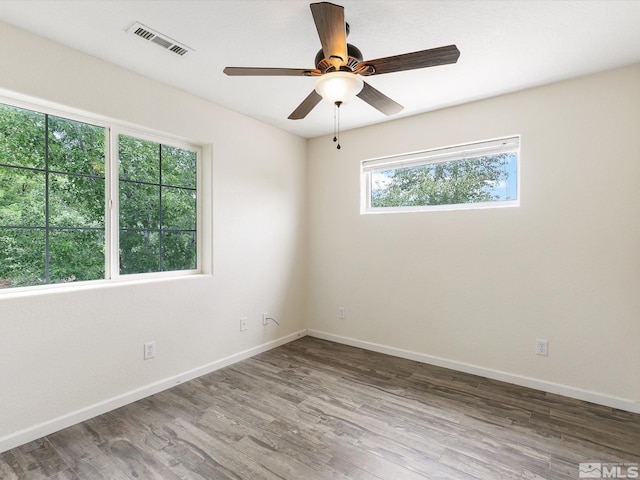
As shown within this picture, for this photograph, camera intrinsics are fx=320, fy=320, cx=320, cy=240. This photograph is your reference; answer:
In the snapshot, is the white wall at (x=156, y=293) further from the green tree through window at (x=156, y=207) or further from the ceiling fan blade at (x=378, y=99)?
the ceiling fan blade at (x=378, y=99)

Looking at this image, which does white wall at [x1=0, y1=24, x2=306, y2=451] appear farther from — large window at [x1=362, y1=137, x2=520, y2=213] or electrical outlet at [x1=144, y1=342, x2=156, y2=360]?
large window at [x1=362, y1=137, x2=520, y2=213]

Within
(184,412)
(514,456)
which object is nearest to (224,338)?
(184,412)

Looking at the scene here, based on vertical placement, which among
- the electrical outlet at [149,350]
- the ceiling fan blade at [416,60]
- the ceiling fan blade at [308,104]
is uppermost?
the ceiling fan blade at [416,60]

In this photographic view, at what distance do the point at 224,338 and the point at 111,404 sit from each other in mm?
1006

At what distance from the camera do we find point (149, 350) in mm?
2508

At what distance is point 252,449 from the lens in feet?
6.14

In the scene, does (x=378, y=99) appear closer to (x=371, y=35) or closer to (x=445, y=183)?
(x=371, y=35)

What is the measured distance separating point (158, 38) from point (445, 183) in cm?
261

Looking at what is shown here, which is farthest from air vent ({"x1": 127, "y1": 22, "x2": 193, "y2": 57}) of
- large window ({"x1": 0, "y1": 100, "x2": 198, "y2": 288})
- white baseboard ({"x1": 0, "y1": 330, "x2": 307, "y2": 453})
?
white baseboard ({"x1": 0, "y1": 330, "x2": 307, "y2": 453})

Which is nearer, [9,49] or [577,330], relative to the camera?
[9,49]

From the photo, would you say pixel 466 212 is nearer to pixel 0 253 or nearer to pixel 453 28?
pixel 453 28

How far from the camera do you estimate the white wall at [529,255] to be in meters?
2.31

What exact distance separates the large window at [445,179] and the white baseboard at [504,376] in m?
1.47

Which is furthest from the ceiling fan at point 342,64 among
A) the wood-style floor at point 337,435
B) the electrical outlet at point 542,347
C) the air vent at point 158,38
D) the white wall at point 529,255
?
the electrical outlet at point 542,347
